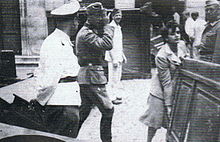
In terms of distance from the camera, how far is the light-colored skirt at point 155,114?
311 cm

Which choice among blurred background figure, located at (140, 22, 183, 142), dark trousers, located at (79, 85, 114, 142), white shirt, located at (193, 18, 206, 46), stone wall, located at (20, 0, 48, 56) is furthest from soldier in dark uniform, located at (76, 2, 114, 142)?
white shirt, located at (193, 18, 206, 46)

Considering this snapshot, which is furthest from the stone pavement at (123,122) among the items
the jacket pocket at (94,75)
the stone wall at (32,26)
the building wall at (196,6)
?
the building wall at (196,6)

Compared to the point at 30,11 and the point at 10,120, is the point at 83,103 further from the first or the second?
the point at 30,11

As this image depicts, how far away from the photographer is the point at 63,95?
256 centimetres

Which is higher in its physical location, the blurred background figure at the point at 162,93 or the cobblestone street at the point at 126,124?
the blurred background figure at the point at 162,93

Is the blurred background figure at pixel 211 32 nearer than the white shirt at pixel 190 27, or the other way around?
the blurred background figure at pixel 211 32

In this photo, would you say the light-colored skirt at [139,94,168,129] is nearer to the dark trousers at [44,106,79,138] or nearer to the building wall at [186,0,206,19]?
the dark trousers at [44,106,79,138]

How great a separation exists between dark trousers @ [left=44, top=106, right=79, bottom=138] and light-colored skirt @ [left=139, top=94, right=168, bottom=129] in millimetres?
951

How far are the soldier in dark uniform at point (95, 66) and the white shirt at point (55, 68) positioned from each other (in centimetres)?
74

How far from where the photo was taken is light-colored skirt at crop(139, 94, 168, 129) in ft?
10.2

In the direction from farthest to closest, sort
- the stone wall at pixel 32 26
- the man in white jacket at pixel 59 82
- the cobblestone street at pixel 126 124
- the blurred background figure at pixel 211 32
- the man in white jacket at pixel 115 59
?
the stone wall at pixel 32 26
the man in white jacket at pixel 115 59
the blurred background figure at pixel 211 32
the cobblestone street at pixel 126 124
the man in white jacket at pixel 59 82

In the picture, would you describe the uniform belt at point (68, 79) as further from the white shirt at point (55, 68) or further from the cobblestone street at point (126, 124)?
the cobblestone street at point (126, 124)

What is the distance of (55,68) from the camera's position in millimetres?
2422

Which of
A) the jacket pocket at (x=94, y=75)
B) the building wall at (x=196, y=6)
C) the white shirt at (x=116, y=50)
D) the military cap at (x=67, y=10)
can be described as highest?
the building wall at (x=196, y=6)
